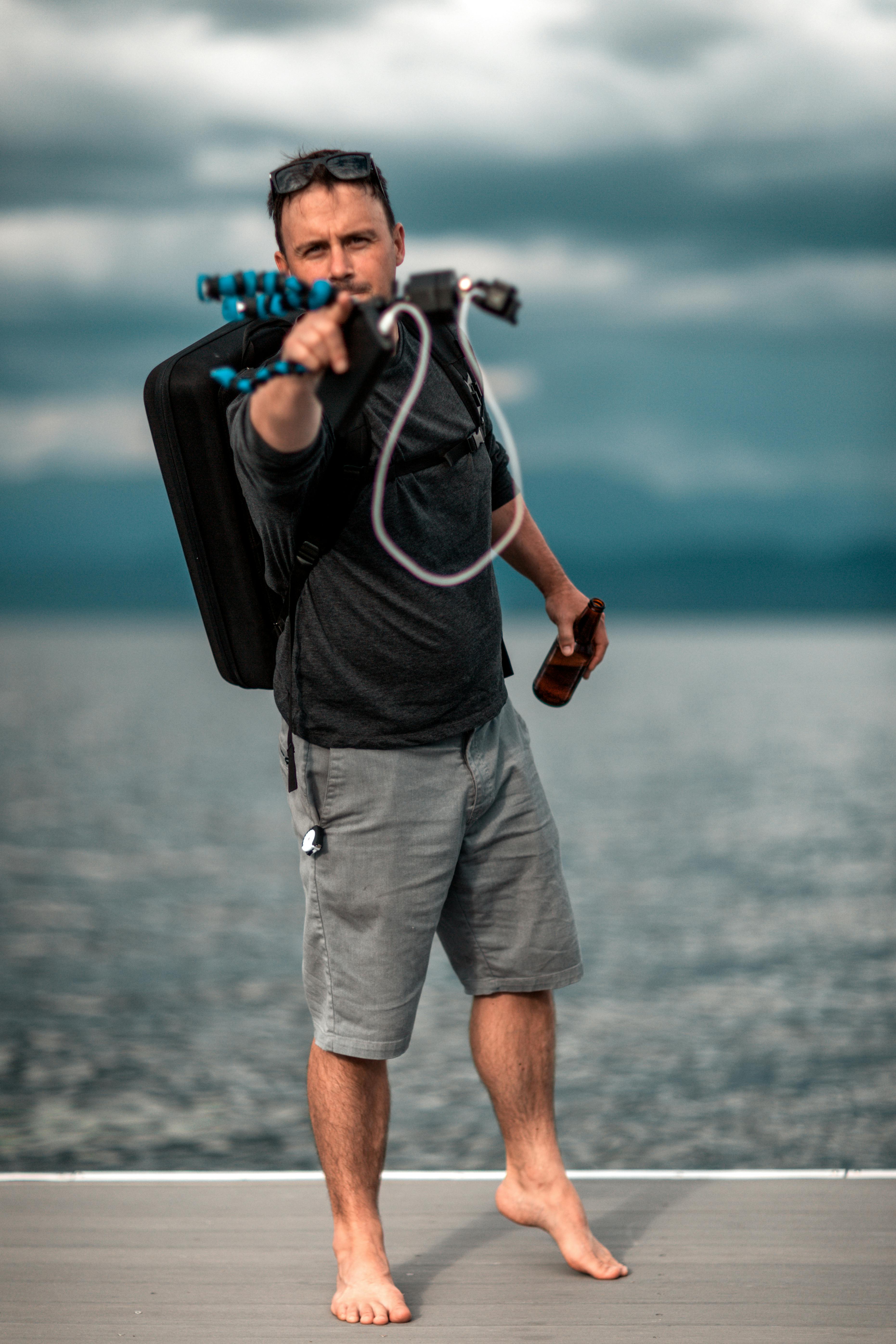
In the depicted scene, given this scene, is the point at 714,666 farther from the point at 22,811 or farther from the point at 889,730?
the point at 22,811

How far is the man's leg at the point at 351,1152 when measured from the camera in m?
2.10

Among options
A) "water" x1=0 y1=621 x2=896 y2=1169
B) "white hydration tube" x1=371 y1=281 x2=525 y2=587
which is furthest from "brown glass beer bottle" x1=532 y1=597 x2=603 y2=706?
"water" x1=0 y1=621 x2=896 y2=1169

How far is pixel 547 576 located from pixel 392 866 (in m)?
0.73

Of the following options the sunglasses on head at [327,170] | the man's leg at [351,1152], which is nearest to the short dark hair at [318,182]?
the sunglasses on head at [327,170]

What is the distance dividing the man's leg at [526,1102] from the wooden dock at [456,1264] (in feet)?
0.33

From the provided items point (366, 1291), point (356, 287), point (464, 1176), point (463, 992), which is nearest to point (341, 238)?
point (356, 287)

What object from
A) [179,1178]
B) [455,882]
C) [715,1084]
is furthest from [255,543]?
[715,1084]

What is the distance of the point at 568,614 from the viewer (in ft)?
8.34

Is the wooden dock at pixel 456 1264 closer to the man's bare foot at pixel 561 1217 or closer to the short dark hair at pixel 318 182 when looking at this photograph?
the man's bare foot at pixel 561 1217

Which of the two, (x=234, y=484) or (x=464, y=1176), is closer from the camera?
(x=234, y=484)

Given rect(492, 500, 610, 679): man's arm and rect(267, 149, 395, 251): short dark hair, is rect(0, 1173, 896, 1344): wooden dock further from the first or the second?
rect(267, 149, 395, 251): short dark hair

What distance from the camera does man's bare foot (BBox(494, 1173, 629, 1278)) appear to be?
2.18 meters

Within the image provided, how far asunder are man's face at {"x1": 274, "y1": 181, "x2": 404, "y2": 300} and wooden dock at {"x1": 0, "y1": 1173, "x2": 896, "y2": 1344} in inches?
62.4

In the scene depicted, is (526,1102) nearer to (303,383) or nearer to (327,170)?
(303,383)
